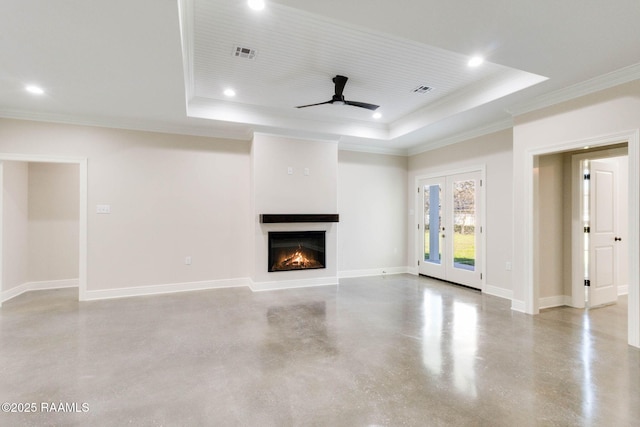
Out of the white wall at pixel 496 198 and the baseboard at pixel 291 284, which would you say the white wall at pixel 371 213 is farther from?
the white wall at pixel 496 198

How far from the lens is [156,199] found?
525 cm

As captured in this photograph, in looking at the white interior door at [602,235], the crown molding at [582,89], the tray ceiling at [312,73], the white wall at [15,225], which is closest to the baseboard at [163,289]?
the white wall at [15,225]

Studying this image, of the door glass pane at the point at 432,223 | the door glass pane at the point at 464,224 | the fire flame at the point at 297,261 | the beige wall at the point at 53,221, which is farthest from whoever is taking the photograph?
the door glass pane at the point at 432,223

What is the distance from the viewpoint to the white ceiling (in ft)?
7.88

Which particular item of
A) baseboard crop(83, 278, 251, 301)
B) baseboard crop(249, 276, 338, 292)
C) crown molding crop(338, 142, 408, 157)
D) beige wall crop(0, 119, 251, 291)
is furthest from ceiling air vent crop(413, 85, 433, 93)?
baseboard crop(83, 278, 251, 301)

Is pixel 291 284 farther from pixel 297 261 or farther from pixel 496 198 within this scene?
pixel 496 198

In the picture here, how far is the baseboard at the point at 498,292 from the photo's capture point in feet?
16.1

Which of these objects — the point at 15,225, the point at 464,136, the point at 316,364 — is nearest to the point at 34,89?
the point at 15,225

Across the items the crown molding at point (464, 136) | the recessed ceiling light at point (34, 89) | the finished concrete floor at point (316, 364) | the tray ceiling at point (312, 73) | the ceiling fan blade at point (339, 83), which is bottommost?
the finished concrete floor at point (316, 364)

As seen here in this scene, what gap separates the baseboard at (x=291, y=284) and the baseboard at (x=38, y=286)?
10.7 ft

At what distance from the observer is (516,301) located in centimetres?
438

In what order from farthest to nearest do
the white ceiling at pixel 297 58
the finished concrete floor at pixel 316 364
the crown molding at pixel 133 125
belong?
1. the crown molding at pixel 133 125
2. the white ceiling at pixel 297 58
3. the finished concrete floor at pixel 316 364

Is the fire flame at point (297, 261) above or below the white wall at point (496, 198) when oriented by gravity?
below

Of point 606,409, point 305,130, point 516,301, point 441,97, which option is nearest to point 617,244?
point 516,301
